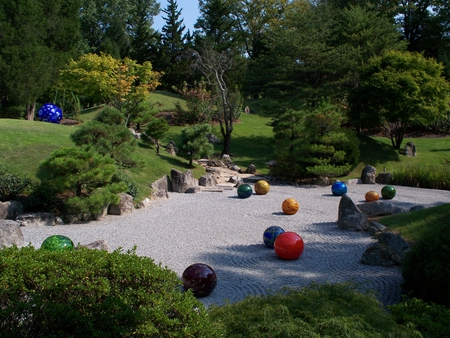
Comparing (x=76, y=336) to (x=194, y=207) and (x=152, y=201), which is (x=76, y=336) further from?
(x=152, y=201)

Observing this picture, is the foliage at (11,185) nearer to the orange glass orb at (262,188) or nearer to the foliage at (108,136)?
the foliage at (108,136)

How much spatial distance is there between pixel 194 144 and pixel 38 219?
9.26 metres

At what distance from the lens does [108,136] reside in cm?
1296

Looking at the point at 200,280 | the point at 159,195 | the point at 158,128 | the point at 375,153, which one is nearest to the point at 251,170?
the point at 158,128

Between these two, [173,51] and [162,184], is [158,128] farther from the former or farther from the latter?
[173,51]

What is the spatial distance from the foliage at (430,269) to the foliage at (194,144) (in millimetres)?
13702

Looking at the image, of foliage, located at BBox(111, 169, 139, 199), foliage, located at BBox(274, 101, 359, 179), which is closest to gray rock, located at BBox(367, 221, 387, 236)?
foliage, located at BBox(111, 169, 139, 199)

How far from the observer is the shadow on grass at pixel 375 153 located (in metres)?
22.4

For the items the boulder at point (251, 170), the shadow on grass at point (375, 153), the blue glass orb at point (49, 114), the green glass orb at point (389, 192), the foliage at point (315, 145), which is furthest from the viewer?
the blue glass orb at point (49, 114)

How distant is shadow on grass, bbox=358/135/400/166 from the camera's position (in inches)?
883

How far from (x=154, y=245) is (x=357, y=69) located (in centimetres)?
2003

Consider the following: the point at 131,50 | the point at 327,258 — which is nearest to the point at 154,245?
the point at 327,258

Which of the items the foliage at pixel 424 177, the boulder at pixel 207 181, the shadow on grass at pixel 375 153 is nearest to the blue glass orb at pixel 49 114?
the boulder at pixel 207 181

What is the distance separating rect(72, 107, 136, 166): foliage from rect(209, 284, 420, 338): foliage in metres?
8.91
